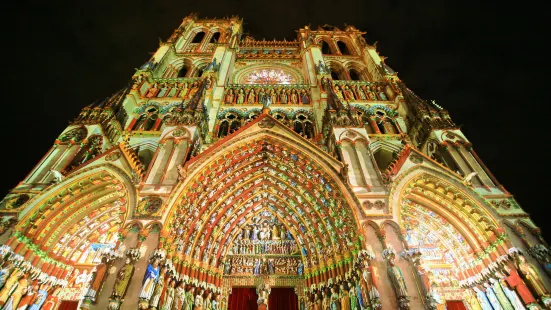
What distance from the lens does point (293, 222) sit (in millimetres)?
→ 11094

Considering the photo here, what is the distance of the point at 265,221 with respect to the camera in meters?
11.6

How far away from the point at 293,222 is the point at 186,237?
4031 mm

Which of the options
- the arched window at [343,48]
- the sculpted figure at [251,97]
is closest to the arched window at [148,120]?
the sculpted figure at [251,97]

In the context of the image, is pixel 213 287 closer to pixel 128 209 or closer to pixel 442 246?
pixel 128 209

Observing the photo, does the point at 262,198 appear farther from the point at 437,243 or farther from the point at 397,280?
the point at 437,243

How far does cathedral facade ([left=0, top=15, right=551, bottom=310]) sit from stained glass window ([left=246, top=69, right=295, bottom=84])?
571 cm

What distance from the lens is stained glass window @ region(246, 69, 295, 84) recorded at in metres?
18.7

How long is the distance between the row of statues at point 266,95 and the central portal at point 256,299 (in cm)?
938

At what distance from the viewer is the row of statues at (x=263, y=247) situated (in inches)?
416

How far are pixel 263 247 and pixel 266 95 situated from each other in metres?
8.61

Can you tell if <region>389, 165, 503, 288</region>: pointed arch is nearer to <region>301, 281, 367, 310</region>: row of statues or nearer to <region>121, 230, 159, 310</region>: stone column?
<region>301, 281, 367, 310</region>: row of statues

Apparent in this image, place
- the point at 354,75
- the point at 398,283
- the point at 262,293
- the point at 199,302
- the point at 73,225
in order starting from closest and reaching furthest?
the point at 398,283, the point at 199,302, the point at 262,293, the point at 73,225, the point at 354,75

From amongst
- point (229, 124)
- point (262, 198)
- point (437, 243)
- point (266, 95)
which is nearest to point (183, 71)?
point (266, 95)

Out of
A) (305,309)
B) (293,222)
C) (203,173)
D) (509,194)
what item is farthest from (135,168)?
(509,194)
